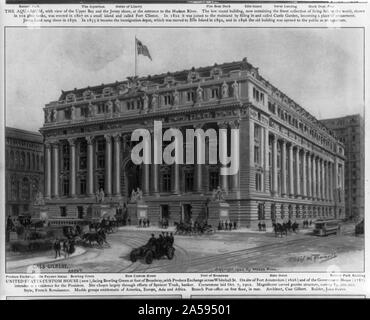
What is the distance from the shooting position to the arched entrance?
11.7m

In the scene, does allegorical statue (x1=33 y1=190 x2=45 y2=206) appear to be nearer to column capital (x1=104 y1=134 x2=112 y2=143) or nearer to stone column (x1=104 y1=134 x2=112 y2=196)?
stone column (x1=104 y1=134 x2=112 y2=196)

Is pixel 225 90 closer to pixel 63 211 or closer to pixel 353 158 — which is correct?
pixel 353 158

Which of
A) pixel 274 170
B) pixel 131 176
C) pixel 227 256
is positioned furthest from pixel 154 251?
pixel 274 170

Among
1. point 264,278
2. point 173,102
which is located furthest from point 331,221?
point 173,102

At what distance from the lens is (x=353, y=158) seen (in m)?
11.6

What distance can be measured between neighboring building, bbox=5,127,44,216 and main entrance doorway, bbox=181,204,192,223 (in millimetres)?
3256

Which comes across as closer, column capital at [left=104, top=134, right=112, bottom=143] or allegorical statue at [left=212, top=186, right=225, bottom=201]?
allegorical statue at [left=212, top=186, right=225, bottom=201]

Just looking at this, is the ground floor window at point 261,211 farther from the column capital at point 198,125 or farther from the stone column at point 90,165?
the stone column at point 90,165

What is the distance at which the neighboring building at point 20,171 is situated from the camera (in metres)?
11.1

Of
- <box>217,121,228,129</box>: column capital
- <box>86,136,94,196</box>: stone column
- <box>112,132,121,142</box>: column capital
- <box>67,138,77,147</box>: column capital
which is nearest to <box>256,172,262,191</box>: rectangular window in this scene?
<box>217,121,228,129</box>: column capital

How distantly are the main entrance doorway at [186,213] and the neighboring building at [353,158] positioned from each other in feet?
11.5

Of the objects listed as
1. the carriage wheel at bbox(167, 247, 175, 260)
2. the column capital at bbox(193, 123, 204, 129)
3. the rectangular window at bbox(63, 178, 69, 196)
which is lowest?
the carriage wheel at bbox(167, 247, 175, 260)

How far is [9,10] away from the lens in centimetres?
1074
